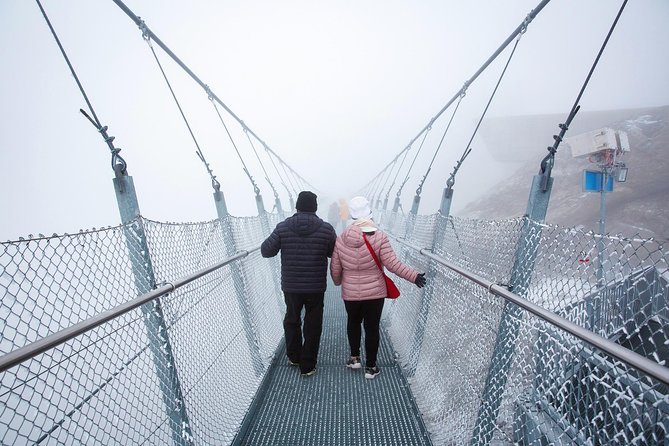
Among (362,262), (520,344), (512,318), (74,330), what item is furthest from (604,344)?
(362,262)

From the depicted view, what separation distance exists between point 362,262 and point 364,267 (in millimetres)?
46

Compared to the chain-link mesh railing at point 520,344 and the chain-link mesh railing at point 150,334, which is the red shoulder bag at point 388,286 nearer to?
the chain-link mesh railing at point 520,344

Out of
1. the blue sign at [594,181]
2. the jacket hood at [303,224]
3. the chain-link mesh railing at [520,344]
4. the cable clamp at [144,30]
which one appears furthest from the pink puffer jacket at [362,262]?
the blue sign at [594,181]

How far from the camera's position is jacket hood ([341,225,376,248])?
2.91 m

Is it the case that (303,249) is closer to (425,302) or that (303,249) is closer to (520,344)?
(425,302)

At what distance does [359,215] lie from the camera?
2996mm

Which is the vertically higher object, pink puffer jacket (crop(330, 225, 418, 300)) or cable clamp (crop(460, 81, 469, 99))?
cable clamp (crop(460, 81, 469, 99))

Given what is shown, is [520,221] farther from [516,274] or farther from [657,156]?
[657,156]

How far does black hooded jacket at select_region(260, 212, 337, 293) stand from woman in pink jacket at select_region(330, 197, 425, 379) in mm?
125

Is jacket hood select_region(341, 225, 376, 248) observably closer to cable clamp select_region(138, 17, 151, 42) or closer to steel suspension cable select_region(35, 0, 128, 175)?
steel suspension cable select_region(35, 0, 128, 175)

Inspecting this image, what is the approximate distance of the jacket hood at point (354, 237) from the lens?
9.54 feet

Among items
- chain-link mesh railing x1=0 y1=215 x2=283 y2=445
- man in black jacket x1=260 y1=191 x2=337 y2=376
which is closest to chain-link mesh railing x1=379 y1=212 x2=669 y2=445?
man in black jacket x1=260 y1=191 x2=337 y2=376

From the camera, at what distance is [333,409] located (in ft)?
9.12

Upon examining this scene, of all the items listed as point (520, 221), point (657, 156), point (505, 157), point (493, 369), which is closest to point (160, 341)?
point (493, 369)
